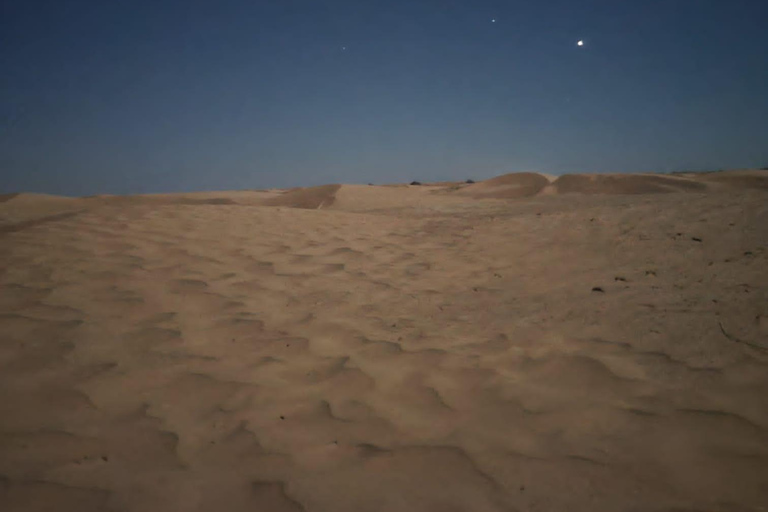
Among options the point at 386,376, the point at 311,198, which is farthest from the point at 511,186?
the point at 386,376

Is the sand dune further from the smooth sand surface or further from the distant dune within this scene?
the smooth sand surface

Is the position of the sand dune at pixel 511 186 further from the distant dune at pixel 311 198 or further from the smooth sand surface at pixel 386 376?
the smooth sand surface at pixel 386 376

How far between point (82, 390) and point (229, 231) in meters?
2.95

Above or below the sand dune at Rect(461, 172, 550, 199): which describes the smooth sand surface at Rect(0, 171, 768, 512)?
below

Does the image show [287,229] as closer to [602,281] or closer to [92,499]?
[602,281]

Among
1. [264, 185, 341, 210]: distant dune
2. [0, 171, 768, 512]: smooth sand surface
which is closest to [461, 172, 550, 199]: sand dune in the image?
[264, 185, 341, 210]: distant dune

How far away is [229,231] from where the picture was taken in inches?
178

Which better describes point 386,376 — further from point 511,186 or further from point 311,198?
point 511,186

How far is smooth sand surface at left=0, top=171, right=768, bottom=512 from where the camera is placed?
1265 millimetres

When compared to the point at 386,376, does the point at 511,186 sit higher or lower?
higher

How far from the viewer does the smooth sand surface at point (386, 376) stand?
4.15ft

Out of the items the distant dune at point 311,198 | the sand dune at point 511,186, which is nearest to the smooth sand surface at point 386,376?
the distant dune at point 311,198

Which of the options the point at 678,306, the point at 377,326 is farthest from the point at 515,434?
the point at 678,306

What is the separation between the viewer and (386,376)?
1.93 meters
